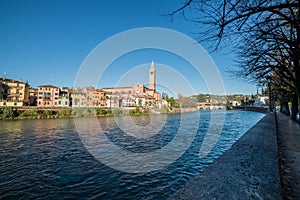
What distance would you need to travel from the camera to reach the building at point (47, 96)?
1988 inches

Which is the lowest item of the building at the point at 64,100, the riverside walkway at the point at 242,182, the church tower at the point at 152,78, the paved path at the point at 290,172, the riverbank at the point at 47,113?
the riverbank at the point at 47,113

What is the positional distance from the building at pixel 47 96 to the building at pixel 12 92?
14.1 ft

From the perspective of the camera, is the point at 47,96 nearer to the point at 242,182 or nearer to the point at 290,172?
the point at 290,172

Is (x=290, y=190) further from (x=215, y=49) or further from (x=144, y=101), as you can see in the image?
(x=144, y=101)

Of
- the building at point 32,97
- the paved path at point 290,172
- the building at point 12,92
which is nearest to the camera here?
the paved path at point 290,172

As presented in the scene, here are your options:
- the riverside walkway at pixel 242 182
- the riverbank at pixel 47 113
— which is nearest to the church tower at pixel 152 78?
the riverbank at pixel 47 113

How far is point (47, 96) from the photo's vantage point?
5153 cm

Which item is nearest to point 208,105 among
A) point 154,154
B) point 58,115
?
point 58,115

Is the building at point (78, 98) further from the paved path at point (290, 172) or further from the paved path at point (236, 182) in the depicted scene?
the paved path at point (236, 182)

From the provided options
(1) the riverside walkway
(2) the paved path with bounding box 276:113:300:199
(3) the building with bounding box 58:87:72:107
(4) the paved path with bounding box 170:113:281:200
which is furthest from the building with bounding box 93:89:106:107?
(4) the paved path with bounding box 170:113:281:200

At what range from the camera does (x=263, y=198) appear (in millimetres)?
1418

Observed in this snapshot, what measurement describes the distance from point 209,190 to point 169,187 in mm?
3679

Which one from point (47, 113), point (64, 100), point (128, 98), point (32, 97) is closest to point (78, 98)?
point (64, 100)

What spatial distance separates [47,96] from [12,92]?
8756 millimetres
